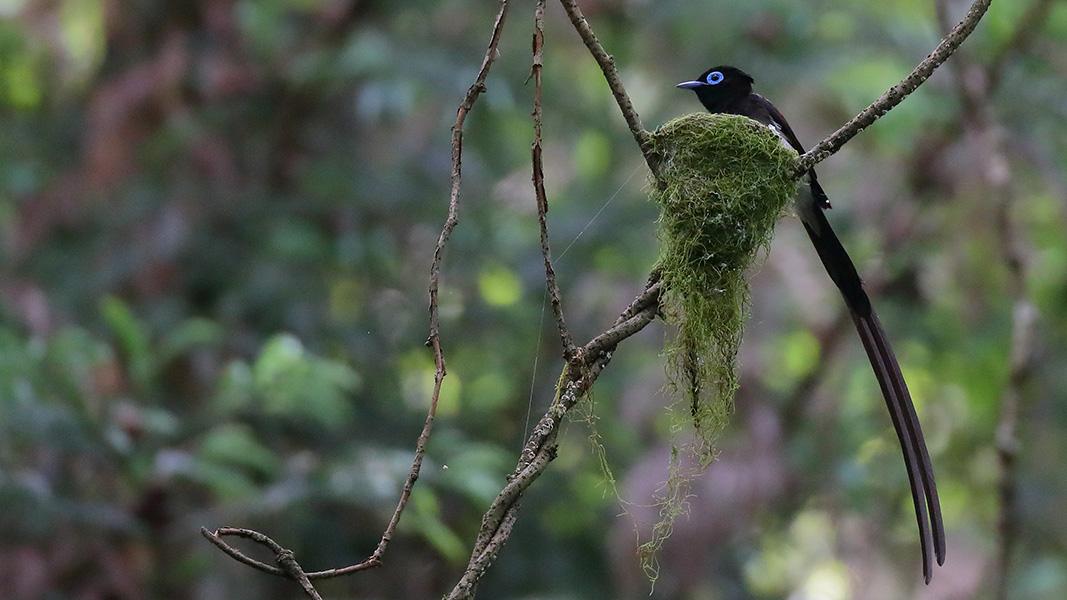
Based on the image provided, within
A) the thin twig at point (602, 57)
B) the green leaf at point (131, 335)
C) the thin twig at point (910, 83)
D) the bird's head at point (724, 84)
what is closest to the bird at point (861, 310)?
the bird's head at point (724, 84)

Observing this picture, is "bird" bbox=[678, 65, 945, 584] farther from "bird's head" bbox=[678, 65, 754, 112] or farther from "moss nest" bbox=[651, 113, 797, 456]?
"moss nest" bbox=[651, 113, 797, 456]

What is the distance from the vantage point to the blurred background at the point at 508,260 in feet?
14.0

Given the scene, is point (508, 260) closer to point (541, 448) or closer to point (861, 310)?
point (861, 310)

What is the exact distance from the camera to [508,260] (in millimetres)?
4977

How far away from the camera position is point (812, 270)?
5.52 m

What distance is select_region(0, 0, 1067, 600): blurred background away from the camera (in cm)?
428

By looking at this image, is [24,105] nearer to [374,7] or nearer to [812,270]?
[374,7]

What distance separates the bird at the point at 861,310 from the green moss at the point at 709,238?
22 cm

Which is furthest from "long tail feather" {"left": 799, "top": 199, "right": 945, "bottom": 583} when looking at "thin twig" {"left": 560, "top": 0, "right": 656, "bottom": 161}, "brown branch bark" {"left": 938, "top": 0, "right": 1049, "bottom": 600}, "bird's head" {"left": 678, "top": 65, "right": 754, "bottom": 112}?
"brown branch bark" {"left": 938, "top": 0, "right": 1049, "bottom": 600}

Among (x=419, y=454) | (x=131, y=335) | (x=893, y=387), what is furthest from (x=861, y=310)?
(x=131, y=335)

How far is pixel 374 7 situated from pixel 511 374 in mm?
1966

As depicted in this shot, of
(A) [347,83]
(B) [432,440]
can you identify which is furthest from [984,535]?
(A) [347,83]

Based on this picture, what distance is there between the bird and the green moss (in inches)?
8.5

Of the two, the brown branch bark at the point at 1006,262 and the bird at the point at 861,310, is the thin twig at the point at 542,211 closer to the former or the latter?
the bird at the point at 861,310
